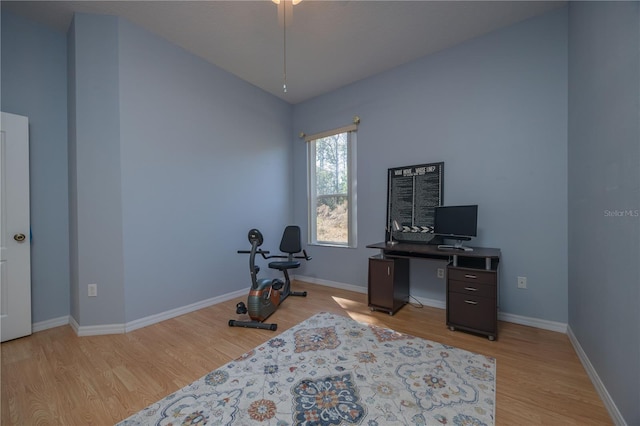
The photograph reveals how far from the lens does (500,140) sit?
8.61 ft

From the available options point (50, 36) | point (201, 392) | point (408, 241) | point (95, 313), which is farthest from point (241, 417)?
point (50, 36)

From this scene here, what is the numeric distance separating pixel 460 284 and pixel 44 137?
170 inches

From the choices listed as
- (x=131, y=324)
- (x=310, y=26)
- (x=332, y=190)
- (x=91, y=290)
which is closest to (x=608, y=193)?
(x=310, y=26)

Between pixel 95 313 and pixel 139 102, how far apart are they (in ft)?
6.99

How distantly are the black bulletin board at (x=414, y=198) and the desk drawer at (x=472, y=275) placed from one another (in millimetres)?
655

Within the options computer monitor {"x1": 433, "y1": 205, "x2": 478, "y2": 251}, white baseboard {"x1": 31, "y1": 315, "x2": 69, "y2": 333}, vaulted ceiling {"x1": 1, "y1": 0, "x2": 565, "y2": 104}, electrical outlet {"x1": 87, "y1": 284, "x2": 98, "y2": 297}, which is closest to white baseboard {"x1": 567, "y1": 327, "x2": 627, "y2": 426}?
computer monitor {"x1": 433, "y1": 205, "x2": 478, "y2": 251}

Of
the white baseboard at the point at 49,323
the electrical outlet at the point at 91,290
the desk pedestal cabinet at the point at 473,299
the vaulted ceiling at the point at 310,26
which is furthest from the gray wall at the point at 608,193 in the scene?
the white baseboard at the point at 49,323

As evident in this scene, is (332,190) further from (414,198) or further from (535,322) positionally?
(535,322)

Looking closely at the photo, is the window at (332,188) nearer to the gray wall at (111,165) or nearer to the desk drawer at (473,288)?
the desk drawer at (473,288)

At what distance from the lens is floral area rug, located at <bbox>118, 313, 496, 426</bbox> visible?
1.39 m

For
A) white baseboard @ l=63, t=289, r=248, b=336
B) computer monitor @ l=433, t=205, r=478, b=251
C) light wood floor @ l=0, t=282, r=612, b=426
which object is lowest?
light wood floor @ l=0, t=282, r=612, b=426

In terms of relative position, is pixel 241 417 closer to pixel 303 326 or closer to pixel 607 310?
pixel 303 326

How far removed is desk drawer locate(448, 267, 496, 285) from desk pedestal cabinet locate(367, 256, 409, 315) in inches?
23.3

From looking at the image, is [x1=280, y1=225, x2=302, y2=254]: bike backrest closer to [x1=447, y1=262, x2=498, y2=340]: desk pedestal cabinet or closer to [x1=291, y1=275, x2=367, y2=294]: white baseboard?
[x1=291, y1=275, x2=367, y2=294]: white baseboard
